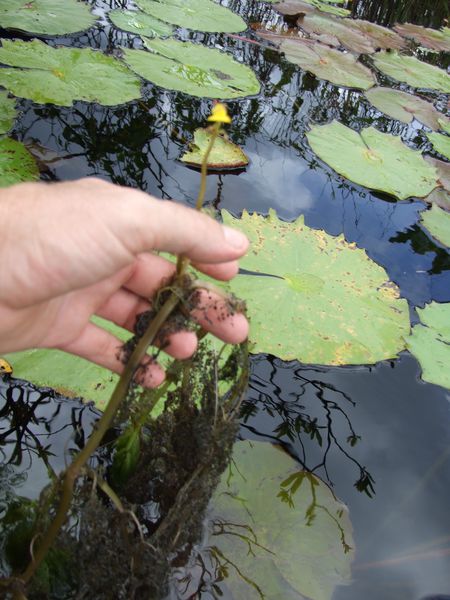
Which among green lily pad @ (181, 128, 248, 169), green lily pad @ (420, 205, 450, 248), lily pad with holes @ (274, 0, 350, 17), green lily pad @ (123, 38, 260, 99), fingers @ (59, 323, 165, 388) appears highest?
lily pad with holes @ (274, 0, 350, 17)

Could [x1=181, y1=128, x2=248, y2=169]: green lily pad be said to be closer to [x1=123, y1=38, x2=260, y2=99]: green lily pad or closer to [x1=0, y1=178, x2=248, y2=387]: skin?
[x1=123, y1=38, x2=260, y2=99]: green lily pad

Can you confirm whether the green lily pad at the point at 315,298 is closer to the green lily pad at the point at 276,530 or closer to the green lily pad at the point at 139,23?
the green lily pad at the point at 276,530

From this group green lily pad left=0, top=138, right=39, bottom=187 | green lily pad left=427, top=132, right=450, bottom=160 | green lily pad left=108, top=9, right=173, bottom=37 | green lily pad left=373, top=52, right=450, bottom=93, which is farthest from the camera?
green lily pad left=373, top=52, right=450, bottom=93

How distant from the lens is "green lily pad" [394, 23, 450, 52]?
6328 millimetres

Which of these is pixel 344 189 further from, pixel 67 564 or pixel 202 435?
pixel 67 564

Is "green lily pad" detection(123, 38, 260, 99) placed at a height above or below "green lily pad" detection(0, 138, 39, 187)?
above

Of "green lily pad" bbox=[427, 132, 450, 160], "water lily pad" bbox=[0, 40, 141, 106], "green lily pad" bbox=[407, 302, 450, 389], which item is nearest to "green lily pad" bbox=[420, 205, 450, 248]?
"green lily pad" bbox=[407, 302, 450, 389]

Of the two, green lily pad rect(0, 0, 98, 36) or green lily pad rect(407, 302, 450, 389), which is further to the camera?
green lily pad rect(0, 0, 98, 36)

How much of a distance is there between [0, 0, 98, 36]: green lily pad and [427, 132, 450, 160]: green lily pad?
2824mm

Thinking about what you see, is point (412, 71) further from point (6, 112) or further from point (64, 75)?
point (6, 112)

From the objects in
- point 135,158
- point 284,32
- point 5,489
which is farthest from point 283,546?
point 284,32

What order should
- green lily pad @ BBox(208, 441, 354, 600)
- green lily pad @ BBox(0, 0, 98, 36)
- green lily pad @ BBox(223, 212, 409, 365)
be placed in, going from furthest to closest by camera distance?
1. green lily pad @ BBox(0, 0, 98, 36)
2. green lily pad @ BBox(223, 212, 409, 365)
3. green lily pad @ BBox(208, 441, 354, 600)

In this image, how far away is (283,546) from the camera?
5.61 feet

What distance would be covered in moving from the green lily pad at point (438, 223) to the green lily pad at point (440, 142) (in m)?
0.93
